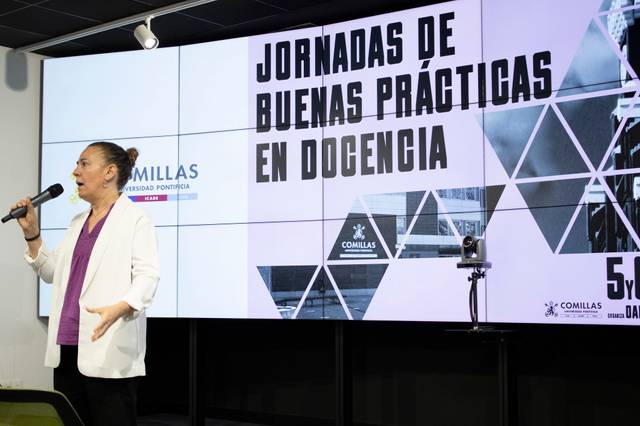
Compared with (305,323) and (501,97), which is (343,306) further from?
(501,97)

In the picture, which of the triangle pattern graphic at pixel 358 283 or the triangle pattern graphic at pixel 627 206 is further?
the triangle pattern graphic at pixel 358 283

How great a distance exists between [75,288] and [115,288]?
0.48ft

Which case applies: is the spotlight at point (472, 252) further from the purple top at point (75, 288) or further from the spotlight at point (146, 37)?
the spotlight at point (146, 37)

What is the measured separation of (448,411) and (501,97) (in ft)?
6.81

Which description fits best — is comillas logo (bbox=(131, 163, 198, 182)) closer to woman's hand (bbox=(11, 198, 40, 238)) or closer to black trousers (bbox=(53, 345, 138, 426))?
woman's hand (bbox=(11, 198, 40, 238))

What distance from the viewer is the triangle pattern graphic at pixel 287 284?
17.2 ft

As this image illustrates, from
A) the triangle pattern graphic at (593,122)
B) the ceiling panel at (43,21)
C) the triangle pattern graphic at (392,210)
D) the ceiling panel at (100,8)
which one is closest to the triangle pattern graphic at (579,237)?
the triangle pattern graphic at (593,122)

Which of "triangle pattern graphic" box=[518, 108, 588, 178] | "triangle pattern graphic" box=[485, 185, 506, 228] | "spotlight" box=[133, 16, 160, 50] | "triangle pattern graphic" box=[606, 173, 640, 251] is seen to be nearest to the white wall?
"spotlight" box=[133, 16, 160, 50]

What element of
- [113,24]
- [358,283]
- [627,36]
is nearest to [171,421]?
[358,283]

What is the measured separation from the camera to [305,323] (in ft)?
19.7

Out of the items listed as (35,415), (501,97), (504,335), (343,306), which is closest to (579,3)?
(501,97)

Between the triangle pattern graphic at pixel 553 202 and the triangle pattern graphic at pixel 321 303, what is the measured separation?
52.9 inches

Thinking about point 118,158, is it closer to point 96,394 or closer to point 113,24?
point 96,394

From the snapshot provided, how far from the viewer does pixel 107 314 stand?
234 cm
